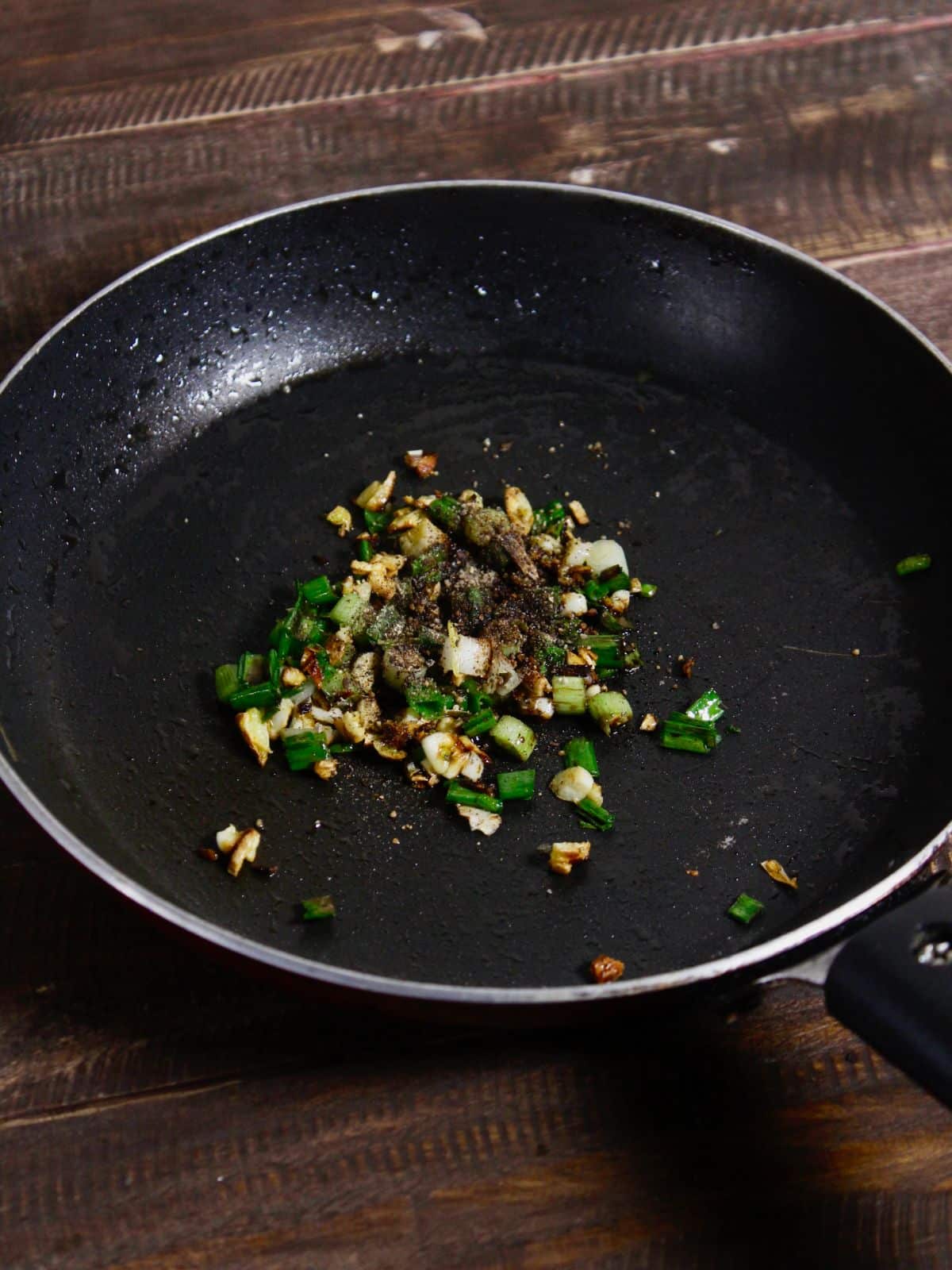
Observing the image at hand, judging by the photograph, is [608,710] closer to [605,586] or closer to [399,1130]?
[605,586]

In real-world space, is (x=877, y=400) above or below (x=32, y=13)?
below

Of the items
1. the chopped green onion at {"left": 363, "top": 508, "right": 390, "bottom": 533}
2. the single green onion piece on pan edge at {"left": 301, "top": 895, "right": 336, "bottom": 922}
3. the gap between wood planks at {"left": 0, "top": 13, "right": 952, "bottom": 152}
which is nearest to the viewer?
the single green onion piece on pan edge at {"left": 301, "top": 895, "right": 336, "bottom": 922}

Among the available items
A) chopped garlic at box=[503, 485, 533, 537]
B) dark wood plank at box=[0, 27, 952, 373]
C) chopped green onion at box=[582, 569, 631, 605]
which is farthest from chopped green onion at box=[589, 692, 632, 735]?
dark wood plank at box=[0, 27, 952, 373]

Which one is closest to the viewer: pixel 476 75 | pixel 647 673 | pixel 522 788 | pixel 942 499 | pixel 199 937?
pixel 199 937

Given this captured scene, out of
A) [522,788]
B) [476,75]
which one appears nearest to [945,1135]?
[522,788]

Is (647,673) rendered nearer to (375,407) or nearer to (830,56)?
(375,407)

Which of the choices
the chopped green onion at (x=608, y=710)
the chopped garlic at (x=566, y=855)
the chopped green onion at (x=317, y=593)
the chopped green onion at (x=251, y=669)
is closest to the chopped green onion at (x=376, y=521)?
the chopped green onion at (x=317, y=593)

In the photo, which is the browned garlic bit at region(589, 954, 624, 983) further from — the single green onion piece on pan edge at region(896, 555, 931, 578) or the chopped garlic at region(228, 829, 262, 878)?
the single green onion piece on pan edge at region(896, 555, 931, 578)
